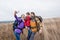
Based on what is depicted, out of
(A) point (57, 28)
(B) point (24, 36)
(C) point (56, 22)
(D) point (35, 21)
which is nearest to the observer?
(D) point (35, 21)

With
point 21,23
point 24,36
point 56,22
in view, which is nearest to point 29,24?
point 21,23

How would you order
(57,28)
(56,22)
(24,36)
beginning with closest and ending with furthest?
1. (24,36)
2. (57,28)
3. (56,22)

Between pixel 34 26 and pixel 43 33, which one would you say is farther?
pixel 43 33

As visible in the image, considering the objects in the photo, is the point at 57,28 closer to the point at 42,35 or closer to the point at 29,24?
the point at 42,35

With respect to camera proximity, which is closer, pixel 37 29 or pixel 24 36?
pixel 37 29

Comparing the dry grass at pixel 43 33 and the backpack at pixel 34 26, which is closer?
the backpack at pixel 34 26

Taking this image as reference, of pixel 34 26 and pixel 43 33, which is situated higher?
pixel 34 26

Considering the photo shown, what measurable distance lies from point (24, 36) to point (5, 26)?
7.57ft

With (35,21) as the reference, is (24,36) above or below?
below

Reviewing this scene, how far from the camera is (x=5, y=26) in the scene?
1931 cm

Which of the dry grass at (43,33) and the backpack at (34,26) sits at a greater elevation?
the backpack at (34,26)

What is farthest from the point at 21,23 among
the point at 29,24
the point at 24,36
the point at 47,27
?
the point at 47,27

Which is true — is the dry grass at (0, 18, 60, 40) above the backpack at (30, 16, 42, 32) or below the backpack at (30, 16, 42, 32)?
below

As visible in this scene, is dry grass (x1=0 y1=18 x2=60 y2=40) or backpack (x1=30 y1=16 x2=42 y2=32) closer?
backpack (x1=30 y1=16 x2=42 y2=32)
